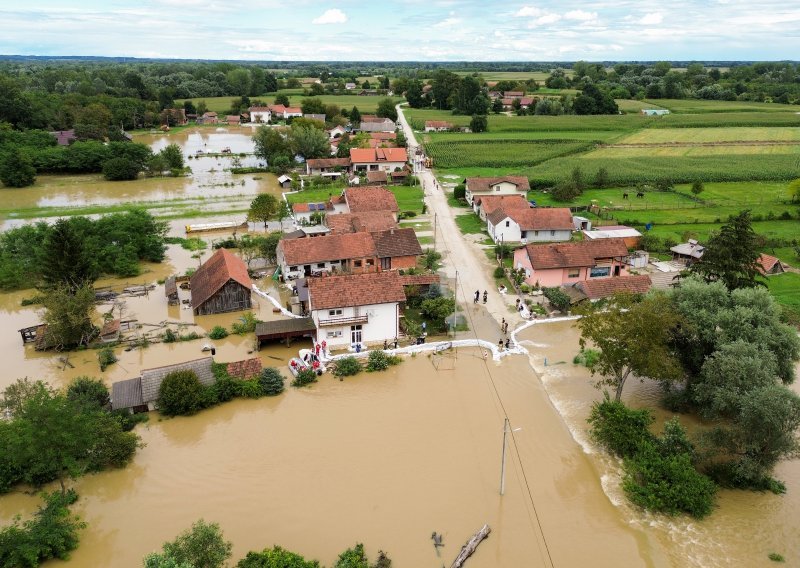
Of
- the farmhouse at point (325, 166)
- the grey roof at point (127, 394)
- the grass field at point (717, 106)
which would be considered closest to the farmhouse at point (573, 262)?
the grey roof at point (127, 394)

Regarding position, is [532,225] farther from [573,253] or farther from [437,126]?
[437,126]

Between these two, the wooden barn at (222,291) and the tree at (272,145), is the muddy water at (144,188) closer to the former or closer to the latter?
the tree at (272,145)

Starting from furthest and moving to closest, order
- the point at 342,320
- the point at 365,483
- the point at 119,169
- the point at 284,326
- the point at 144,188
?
the point at 119,169, the point at 144,188, the point at 284,326, the point at 342,320, the point at 365,483

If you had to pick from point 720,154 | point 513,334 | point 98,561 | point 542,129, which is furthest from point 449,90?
point 98,561

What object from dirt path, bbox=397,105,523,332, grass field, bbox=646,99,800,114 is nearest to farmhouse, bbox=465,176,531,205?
dirt path, bbox=397,105,523,332

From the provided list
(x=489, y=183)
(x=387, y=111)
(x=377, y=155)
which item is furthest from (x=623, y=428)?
(x=387, y=111)

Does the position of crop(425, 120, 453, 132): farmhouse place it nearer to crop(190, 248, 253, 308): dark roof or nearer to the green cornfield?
the green cornfield
